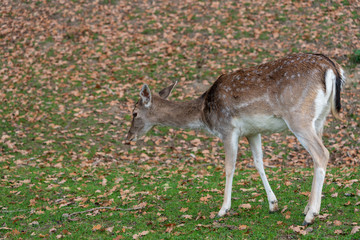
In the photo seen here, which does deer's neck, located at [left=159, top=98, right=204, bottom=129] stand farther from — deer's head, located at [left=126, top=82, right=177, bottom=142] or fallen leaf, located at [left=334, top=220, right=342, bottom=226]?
fallen leaf, located at [left=334, top=220, right=342, bottom=226]

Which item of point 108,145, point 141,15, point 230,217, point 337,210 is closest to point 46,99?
point 108,145

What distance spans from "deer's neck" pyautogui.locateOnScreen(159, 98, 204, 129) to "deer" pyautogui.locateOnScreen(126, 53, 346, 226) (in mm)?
17

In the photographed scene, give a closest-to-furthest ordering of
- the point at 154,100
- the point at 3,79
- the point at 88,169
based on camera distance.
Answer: the point at 154,100 → the point at 88,169 → the point at 3,79

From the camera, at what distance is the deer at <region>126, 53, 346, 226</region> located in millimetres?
5719

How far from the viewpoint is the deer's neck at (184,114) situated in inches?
283

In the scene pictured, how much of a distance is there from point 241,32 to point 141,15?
14.0 ft

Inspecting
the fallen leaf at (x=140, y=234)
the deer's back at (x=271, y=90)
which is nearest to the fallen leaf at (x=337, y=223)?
the deer's back at (x=271, y=90)

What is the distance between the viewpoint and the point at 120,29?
17.6 metres

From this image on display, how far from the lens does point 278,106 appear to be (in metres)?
5.98

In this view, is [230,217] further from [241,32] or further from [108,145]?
[241,32]

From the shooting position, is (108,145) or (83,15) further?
(83,15)

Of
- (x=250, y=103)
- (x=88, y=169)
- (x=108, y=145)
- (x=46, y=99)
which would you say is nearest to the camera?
(x=250, y=103)

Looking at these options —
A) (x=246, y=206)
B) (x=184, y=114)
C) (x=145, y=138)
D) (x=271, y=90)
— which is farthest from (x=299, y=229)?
(x=145, y=138)

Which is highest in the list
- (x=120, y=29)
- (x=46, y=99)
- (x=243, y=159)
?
(x=120, y=29)
